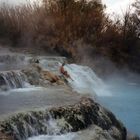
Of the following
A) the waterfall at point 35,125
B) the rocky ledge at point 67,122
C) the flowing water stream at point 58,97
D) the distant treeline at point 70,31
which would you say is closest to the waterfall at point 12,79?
the flowing water stream at point 58,97

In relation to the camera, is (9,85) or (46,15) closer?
(9,85)

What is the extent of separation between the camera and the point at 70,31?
71.6 feet

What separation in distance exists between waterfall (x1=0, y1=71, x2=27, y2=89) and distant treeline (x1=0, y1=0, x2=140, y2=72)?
26.7ft

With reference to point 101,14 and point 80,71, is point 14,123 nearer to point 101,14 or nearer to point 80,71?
point 80,71

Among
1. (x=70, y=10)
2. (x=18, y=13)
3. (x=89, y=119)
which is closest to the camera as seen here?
(x=89, y=119)

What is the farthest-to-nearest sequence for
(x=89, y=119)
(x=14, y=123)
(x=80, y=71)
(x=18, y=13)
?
(x=18, y=13), (x=80, y=71), (x=89, y=119), (x=14, y=123)

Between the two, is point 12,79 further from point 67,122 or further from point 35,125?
point 35,125

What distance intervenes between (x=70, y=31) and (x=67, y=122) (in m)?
14.3

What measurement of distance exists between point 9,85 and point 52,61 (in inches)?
179

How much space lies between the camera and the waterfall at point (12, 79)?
11.0 m

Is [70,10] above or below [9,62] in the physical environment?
above

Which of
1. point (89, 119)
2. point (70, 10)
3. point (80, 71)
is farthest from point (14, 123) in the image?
point (70, 10)

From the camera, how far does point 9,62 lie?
15.4m

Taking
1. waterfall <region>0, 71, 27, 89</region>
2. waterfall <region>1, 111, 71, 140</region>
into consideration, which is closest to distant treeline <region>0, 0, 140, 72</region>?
waterfall <region>0, 71, 27, 89</region>
